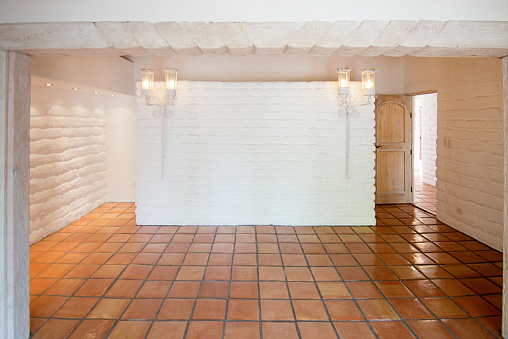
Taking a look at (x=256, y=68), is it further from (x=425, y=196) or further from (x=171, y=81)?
(x=425, y=196)

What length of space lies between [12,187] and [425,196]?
683cm

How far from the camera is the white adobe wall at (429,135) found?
316 inches

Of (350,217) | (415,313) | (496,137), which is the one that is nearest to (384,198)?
(350,217)

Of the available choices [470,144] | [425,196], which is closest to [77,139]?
[470,144]

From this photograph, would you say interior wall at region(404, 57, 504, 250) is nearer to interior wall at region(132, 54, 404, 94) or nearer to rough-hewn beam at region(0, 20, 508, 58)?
interior wall at region(132, 54, 404, 94)

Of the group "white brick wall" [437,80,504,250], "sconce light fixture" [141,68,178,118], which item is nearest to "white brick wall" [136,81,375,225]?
"sconce light fixture" [141,68,178,118]

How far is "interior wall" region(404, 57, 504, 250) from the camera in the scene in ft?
12.5

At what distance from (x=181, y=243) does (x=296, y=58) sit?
127 inches

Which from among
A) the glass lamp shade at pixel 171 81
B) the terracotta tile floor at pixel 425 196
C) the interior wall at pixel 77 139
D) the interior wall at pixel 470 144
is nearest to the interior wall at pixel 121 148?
the interior wall at pixel 77 139

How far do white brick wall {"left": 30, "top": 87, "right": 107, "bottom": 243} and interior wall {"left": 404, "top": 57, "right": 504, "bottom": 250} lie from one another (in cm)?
544

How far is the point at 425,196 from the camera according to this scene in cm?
672

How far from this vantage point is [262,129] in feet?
15.8

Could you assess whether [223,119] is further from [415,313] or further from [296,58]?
[415,313]

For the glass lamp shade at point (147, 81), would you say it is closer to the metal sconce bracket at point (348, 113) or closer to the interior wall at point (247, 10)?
the interior wall at point (247, 10)
